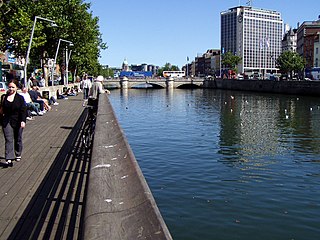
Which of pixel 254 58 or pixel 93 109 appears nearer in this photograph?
pixel 93 109

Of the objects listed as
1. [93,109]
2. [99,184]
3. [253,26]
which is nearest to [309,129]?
[93,109]

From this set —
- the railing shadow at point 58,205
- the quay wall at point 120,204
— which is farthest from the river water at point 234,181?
the quay wall at point 120,204

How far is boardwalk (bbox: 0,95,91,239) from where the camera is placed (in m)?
5.91

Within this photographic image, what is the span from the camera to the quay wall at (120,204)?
109 inches

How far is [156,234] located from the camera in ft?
8.63

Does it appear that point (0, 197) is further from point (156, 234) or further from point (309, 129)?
point (309, 129)

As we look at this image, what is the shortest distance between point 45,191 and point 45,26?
4229 cm

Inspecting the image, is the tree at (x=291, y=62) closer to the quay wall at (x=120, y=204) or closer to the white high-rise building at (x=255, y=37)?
the white high-rise building at (x=255, y=37)

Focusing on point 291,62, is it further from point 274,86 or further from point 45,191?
point 45,191

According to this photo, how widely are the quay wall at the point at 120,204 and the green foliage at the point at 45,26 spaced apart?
30916mm

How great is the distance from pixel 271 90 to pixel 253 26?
117763 mm

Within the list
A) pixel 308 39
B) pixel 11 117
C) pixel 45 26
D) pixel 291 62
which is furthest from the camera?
pixel 308 39

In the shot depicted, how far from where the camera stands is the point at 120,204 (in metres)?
3.34

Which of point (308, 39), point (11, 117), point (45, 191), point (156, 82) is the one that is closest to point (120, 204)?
point (45, 191)
